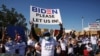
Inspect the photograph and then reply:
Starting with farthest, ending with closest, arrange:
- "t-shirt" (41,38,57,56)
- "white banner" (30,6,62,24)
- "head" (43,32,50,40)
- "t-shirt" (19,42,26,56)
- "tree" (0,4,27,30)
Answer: "tree" (0,4,27,30) → "white banner" (30,6,62,24) → "t-shirt" (19,42,26,56) → "t-shirt" (41,38,57,56) → "head" (43,32,50,40)

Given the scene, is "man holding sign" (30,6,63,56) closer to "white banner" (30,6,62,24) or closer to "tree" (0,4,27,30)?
"white banner" (30,6,62,24)

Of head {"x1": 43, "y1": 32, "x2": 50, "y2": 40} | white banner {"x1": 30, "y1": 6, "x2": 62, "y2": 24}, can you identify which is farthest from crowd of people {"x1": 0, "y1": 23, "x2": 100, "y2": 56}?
white banner {"x1": 30, "y1": 6, "x2": 62, "y2": 24}

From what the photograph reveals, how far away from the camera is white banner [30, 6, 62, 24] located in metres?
13.7

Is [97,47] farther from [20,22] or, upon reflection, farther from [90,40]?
[20,22]

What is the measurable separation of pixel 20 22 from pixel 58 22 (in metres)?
48.6

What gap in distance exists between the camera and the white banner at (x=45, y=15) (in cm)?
1370

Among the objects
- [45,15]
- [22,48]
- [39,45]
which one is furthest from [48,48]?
[45,15]

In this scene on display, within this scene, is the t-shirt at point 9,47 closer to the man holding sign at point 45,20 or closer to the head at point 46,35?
the man holding sign at point 45,20

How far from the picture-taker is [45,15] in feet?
46.7

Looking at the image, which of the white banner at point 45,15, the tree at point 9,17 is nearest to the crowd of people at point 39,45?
the white banner at point 45,15

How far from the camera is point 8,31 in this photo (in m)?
15.1

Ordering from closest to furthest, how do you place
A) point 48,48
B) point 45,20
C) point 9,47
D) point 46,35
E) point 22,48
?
1. point 46,35
2. point 48,48
3. point 9,47
4. point 22,48
5. point 45,20

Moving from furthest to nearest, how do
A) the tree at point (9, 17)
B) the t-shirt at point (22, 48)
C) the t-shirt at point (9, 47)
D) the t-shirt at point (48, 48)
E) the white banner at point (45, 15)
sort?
1. the tree at point (9, 17)
2. the white banner at point (45, 15)
3. the t-shirt at point (22, 48)
4. the t-shirt at point (9, 47)
5. the t-shirt at point (48, 48)

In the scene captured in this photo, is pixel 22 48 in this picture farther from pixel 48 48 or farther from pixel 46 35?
pixel 46 35
